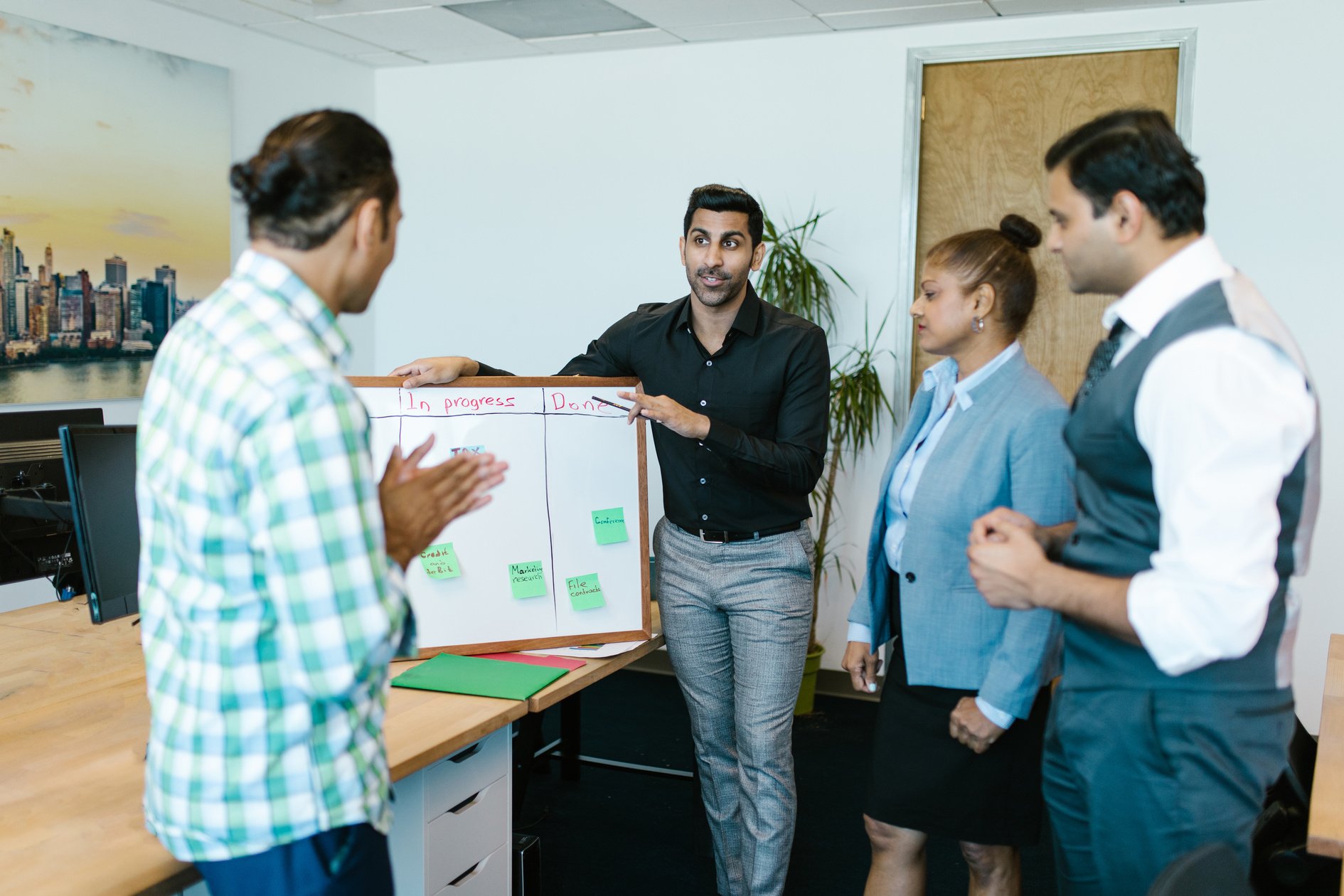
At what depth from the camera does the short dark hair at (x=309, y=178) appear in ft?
3.84

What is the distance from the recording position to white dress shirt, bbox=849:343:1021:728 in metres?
1.92

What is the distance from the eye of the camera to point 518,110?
5.05 metres

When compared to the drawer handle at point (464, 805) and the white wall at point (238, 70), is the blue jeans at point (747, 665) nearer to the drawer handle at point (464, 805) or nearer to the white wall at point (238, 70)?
the drawer handle at point (464, 805)

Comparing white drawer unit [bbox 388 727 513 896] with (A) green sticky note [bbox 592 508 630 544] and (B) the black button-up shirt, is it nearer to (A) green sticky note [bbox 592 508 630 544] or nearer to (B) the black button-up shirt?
(A) green sticky note [bbox 592 508 630 544]

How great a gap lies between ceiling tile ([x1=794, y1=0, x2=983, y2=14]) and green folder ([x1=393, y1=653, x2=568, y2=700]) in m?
2.81

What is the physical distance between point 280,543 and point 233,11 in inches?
158

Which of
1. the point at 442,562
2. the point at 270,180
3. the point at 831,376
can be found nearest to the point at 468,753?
the point at 442,562

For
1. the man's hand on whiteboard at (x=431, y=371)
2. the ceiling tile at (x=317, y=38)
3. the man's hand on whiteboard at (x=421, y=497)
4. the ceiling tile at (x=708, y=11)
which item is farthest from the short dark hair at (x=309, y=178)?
the ceiling tile at (x=317, y=38)

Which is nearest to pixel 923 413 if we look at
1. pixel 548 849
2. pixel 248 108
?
pixel 548 849

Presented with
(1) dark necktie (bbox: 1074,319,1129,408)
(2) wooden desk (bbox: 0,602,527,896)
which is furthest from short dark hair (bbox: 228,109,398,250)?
(1) dark necktie (bbox: 1074,319,1129,408)

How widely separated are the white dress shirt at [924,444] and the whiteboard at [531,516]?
2.51ft

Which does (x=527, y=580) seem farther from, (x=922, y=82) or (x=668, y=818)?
(x=922, y=82)

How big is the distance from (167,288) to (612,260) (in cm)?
185

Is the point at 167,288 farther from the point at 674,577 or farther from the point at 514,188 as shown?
the point at 674,577
